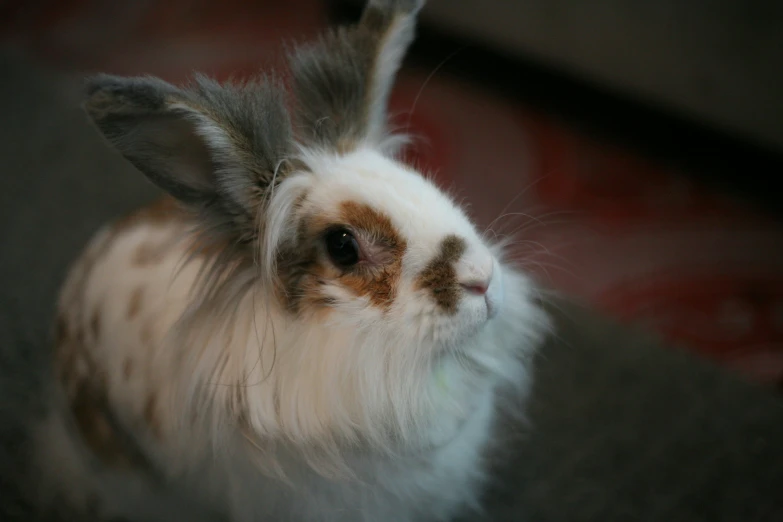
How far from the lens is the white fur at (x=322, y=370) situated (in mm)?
661

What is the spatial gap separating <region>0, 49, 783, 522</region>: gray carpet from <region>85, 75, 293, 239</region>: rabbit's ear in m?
0.60

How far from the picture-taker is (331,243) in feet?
2.21

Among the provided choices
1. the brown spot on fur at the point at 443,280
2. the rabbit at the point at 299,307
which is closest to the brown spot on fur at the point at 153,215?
the rabbit at the point at 299,307

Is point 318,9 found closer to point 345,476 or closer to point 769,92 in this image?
point 769,92

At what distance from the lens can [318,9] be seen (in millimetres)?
2031

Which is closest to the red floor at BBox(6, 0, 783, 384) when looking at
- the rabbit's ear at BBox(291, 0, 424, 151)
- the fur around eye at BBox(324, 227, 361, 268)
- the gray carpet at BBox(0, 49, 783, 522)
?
the gray carpet at BBox(0, 49, 783, 522)

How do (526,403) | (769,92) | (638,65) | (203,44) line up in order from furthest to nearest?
(203,44), (638,65), (769,92), (526,403)

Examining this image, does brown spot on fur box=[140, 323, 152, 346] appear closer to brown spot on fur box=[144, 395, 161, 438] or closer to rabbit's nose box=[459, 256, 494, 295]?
brown spot on fur box=[144, 395, 161, 438]

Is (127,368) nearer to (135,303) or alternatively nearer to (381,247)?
(135,303)

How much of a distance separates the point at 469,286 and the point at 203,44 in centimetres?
152

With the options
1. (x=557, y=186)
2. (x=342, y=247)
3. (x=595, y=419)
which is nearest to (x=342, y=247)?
(x=342, y=247)

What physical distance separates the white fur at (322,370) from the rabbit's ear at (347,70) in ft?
0.13

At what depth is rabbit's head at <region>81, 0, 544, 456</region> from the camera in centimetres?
64

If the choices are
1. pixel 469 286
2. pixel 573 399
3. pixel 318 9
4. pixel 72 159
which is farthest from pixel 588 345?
pixel 318 9
